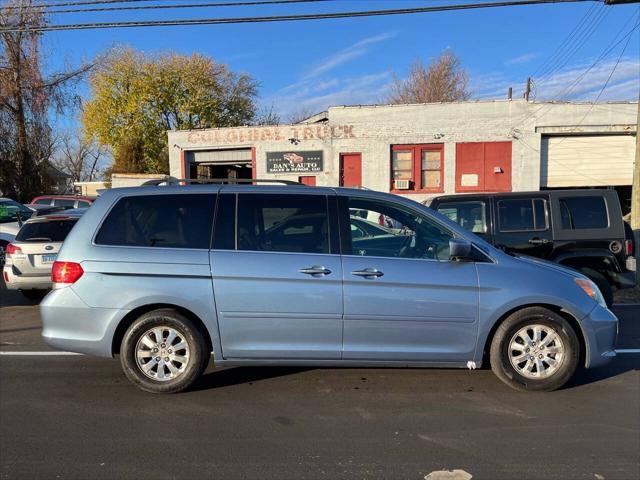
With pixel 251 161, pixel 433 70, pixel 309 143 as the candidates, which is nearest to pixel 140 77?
pixel 251 161

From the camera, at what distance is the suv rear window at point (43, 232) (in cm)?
796

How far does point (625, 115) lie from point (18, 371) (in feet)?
70.9

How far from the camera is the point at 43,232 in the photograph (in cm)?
804

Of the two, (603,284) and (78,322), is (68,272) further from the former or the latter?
(603,284)

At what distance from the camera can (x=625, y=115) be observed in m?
18.9

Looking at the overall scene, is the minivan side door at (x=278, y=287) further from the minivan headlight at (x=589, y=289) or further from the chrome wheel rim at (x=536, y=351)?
Result: the minivan headlight at (x=589, y=289)

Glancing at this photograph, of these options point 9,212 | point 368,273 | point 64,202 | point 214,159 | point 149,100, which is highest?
point 149,100

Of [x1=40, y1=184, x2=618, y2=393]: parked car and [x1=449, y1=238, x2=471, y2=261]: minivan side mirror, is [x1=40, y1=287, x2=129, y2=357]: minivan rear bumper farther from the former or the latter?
[x1=449, y1=238, x2=471, y2=261]: minivan side mirror

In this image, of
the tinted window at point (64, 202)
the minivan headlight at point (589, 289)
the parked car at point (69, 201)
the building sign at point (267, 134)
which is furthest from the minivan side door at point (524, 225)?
the tinted window at point (64, 202)

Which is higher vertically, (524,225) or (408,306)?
(524,225)

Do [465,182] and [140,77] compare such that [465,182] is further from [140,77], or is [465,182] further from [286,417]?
[140,77]

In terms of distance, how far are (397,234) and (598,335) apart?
76.6 inches

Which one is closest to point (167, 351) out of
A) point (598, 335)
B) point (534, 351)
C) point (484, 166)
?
point (534, 351)

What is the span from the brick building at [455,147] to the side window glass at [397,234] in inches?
648
